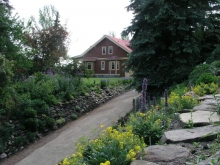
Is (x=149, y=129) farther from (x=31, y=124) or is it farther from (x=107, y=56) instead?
(x=107, y=56)

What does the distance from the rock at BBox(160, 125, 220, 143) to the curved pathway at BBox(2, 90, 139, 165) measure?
3363 millimetres

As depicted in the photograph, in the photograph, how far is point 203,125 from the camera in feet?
10.5

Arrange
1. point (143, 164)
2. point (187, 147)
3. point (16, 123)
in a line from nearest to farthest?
point (143, 164) → point (187, 147) → point (16, 123)

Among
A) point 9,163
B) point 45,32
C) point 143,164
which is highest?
point 45,32

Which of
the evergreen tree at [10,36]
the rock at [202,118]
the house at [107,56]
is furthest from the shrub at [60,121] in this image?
the house at [107,56]

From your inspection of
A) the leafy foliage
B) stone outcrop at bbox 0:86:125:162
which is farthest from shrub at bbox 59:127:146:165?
the leafy foliage

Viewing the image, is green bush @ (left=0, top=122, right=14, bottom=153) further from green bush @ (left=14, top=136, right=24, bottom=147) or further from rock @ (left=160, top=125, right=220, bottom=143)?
rock @ (left=160, top=125, right=220, bottom=143)

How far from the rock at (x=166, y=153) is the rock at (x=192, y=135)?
0.70 feet

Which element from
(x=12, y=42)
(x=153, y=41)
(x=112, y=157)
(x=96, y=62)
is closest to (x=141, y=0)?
(x=153, y=41)

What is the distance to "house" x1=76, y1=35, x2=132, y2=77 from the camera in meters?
32.0

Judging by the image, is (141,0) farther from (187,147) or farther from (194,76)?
(187,147)

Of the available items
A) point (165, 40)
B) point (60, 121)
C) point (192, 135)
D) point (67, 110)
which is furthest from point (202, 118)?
point (67, 110)

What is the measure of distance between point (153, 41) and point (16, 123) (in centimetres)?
645

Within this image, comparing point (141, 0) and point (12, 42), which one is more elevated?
point (141, 0)
